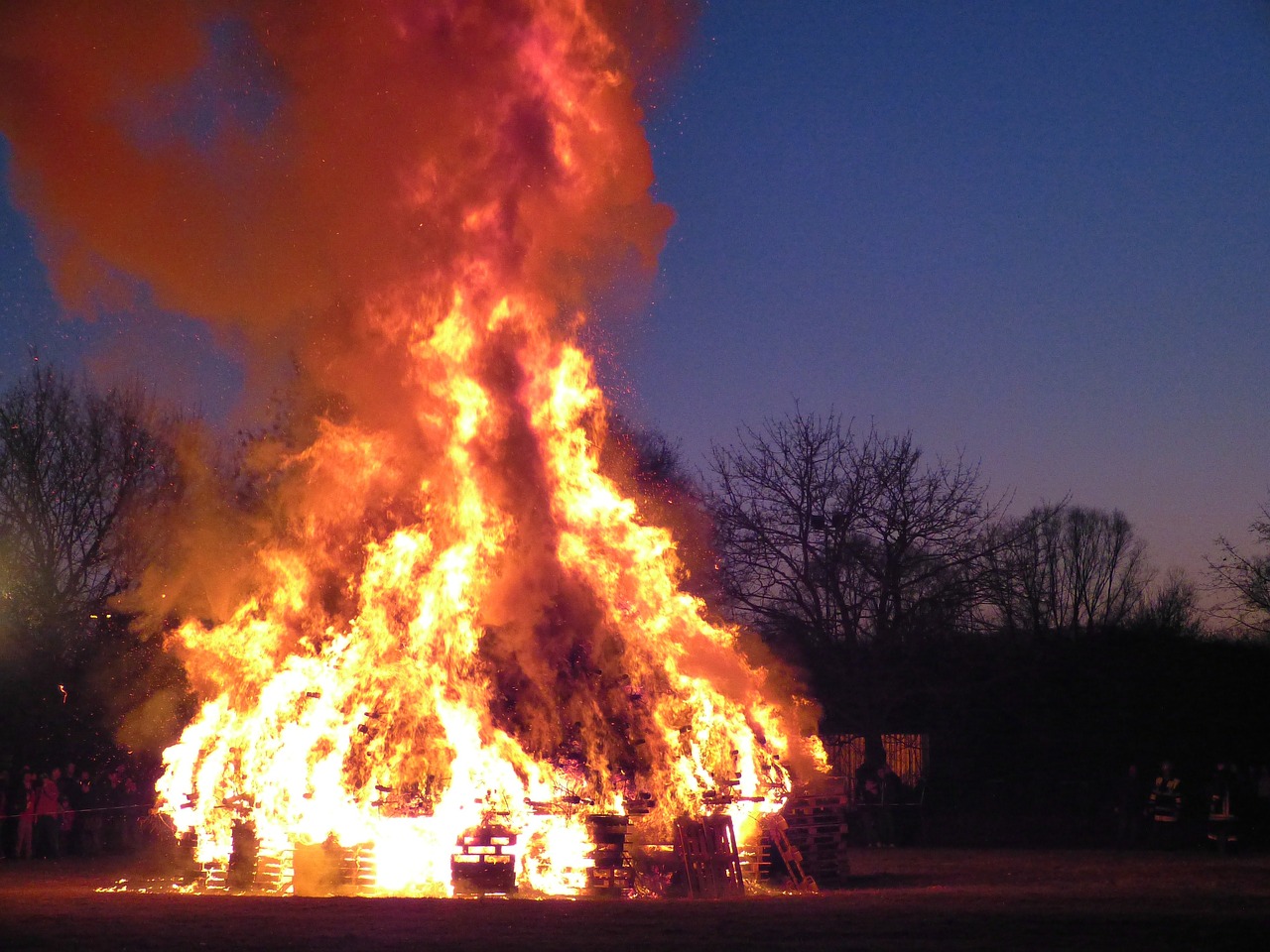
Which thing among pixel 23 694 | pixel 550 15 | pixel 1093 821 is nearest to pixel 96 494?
pixel 23 694

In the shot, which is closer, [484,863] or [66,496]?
[484,863]

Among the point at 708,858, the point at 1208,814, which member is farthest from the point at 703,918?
the point at 1208,814

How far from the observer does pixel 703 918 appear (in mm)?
11992

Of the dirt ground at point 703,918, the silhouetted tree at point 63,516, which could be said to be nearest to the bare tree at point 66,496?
the silhouetted tree at point 63,516

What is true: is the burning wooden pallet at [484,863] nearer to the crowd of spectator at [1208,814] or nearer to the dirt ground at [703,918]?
the dirt ground at [703,918]

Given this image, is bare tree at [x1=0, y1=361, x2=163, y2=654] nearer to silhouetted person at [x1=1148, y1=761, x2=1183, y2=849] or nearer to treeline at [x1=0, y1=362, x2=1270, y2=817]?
treeline at [x1=0, y1=362, x2=1270, y2=817]

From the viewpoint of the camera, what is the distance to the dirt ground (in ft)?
33.8

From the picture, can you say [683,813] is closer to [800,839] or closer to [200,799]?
[800,839]

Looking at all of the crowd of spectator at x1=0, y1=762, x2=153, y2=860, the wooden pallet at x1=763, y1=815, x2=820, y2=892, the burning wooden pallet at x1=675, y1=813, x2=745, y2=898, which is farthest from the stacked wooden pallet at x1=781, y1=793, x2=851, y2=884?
the crowd of spectator at x1=0, y1=762, x2=153, y2=860

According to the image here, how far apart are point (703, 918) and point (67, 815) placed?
13.8 meters

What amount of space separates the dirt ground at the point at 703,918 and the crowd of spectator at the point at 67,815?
444 cm

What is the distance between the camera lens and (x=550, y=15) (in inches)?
653

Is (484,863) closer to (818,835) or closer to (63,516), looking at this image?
(818,835)

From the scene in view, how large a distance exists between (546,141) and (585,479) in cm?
431
